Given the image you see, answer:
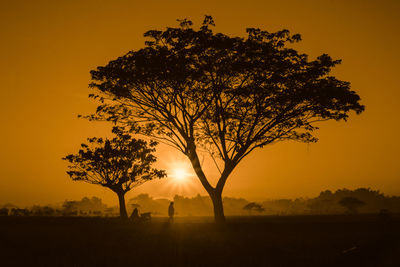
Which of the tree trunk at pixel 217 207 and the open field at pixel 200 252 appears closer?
the open field at pixel 200 252

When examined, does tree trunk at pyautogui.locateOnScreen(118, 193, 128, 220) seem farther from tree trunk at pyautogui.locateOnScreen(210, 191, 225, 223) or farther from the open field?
the open field

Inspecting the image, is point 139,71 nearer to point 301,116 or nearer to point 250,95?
point 250,95

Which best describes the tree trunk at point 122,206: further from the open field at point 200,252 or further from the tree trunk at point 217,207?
the open field at point 200,252

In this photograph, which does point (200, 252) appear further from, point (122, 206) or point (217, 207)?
point (122, 206)

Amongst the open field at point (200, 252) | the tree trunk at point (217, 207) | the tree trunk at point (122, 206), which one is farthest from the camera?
the tree trunk at point (122, 206)

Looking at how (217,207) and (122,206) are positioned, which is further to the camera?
(122,206)

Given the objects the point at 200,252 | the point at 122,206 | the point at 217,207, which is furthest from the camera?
the point at 122,206

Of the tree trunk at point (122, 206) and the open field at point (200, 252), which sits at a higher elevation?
the tree trunk at point (122, 206)

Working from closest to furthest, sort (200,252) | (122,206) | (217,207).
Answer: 1. (200,252)
2. (217,207)
3. (122,206)

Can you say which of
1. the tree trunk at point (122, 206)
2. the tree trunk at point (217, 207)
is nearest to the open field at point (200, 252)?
the tree trunk at point (217, 207)

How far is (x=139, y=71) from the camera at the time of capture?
91.2 feet

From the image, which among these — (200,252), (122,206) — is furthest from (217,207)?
(122,206)

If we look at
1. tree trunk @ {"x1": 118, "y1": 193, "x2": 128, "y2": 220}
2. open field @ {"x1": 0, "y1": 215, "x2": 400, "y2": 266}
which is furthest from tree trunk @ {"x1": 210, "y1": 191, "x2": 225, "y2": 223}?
tree trunk @ {"x1": 118, "y1": 193, "x2": 128, "y2": 220}

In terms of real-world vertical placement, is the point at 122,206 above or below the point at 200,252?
above
